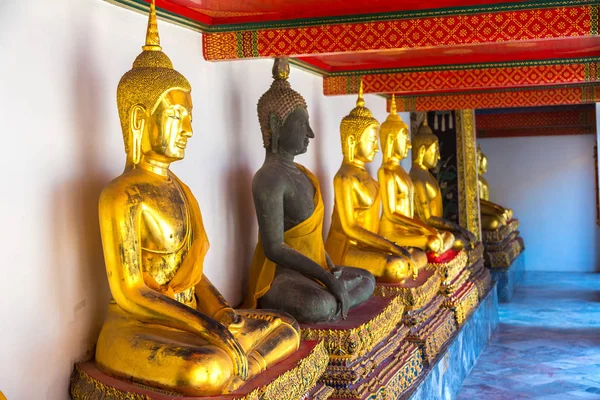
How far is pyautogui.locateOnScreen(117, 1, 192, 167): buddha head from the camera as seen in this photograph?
139 inches

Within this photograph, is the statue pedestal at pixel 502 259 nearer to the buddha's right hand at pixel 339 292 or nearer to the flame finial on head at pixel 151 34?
the buddha's right hand at pixel 339 292

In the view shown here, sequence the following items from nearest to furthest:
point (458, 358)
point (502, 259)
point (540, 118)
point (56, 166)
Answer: point (56, 166) → point (458, 358) → point (502, 259) → point (540, 118)

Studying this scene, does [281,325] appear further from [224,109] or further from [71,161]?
[224,109]

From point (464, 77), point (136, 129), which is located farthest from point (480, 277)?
point (136, 129)

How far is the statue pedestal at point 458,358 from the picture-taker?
5.51 metres

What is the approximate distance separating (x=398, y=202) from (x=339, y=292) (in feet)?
8.86

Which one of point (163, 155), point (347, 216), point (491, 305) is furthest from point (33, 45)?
A: point (491, 305)

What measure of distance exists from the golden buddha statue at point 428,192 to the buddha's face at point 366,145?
7.97 ft

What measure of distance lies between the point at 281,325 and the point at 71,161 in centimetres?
118

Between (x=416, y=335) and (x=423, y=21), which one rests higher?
(x=423, y=21)

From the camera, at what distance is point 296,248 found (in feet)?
16.5

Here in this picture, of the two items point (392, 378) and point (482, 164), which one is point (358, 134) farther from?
point (482, 164)

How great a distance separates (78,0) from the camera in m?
3.66

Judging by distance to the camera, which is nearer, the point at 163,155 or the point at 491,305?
the point at 163,155
